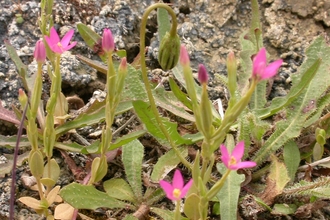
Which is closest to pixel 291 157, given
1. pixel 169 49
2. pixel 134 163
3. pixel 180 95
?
pixel 180 95

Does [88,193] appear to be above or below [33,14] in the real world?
below

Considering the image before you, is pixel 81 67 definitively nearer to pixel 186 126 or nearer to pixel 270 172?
pixel 186 126

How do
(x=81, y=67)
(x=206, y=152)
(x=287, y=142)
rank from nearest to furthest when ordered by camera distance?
(x=206, y=152) → (x=287, y=142) → (x=81, y=67)

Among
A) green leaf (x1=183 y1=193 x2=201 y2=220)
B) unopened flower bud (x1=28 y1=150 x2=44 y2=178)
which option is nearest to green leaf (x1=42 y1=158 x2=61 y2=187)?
unopened flower bud (x1=28 y1=150 x2=44 y2=178)

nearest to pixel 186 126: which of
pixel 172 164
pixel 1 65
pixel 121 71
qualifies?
pixel 172 164

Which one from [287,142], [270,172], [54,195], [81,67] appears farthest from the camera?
[81,67]

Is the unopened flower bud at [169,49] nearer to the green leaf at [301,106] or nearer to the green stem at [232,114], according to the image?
the green stem at [232,114]

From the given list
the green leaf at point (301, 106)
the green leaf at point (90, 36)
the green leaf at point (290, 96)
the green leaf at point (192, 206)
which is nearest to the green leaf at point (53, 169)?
the green leaf at point (192, 206)
